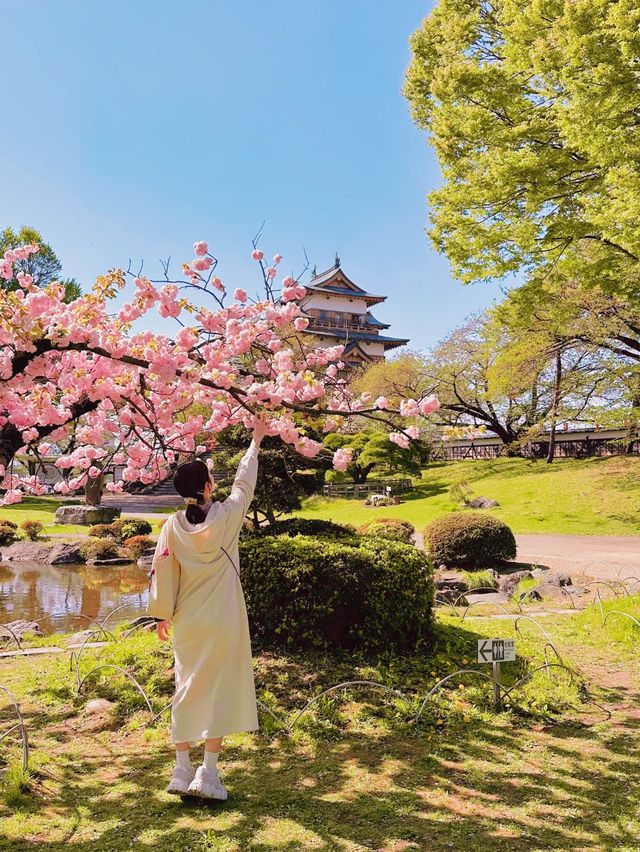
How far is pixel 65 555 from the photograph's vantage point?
1731cm

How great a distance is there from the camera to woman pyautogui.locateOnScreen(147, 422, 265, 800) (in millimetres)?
3209

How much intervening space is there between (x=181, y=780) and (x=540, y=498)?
22362 millimetres

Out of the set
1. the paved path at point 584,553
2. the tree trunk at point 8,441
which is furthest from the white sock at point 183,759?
the paved path at point 584,553

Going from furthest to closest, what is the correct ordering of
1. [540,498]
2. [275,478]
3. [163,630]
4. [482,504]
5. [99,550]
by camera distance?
[540,498] → [482,504] → [99,550] → [275,478] → [163,630]

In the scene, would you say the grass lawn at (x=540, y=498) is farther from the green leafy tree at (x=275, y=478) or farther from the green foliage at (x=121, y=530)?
the green leafy tree at (x=275, y=478)

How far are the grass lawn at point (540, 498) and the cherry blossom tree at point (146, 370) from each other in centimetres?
1558

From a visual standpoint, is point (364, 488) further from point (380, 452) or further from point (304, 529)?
point (304, 529)

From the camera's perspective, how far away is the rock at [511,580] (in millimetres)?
10742

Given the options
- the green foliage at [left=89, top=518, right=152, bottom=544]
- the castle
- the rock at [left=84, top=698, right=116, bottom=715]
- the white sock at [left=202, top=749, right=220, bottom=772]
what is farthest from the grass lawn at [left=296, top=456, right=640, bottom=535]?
the castle

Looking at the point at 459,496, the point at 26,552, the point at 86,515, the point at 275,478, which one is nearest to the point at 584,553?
the point at 459,496

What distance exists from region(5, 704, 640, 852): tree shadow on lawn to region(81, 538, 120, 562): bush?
45.9 ft

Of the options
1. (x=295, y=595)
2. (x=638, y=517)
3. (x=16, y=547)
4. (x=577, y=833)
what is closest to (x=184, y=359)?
(x=295, y=595)

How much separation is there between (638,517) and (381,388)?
53.7 ft

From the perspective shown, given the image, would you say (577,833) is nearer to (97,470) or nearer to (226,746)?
(226,746)
